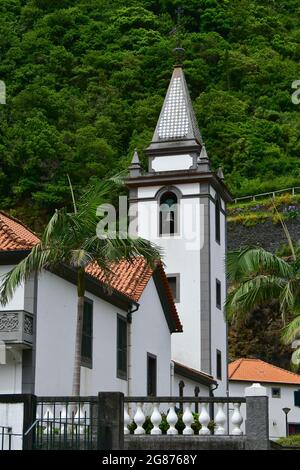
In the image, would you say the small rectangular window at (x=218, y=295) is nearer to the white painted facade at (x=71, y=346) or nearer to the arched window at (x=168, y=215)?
the arched window at (x=168, y=215)

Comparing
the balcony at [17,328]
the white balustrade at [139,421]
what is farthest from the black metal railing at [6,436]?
the balcony at [17,328]

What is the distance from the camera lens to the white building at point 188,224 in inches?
1615

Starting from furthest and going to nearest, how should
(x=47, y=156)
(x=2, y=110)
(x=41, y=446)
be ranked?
1. (x=2, y=110)
2. (x=47, y=156)
3. (x=41, y=446)

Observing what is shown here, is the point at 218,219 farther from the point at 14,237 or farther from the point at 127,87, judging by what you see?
the point at 127,87

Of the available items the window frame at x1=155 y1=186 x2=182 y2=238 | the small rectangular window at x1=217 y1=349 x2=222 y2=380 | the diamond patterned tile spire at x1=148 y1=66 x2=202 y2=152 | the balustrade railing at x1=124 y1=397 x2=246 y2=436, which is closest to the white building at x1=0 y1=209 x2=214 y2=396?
the balustrade railing at x1=124 y1=397 x2=246 y2=436

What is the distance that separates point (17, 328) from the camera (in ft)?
73.3

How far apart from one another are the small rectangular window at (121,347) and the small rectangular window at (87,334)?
214cm

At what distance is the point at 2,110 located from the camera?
68.9m

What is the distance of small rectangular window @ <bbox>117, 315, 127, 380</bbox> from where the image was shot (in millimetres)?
27797

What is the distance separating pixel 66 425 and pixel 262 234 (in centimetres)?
4486

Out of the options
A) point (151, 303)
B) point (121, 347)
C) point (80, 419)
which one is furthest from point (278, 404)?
point (80, 419)

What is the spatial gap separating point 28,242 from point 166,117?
75.7 ft

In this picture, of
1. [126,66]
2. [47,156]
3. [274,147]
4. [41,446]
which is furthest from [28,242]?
[126,66]

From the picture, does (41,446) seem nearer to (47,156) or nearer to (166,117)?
(166,117)
